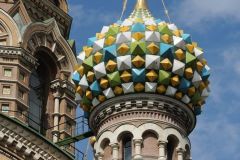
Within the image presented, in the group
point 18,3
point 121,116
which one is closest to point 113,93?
point 121,116

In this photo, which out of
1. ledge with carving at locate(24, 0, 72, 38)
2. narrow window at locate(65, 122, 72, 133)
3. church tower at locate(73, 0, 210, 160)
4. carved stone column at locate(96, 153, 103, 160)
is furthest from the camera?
ledge with carving at locate(24, 0, 72, 38)

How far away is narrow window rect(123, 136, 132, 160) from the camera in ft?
81.9

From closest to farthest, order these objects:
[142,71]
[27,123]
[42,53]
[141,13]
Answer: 1. [142,71]
2. [141,13]
3. [27,123]
4. [42,53]

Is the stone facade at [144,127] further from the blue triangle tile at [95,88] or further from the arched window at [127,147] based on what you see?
the blue triangle tile at [95,88]

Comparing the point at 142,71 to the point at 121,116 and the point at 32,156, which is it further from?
the point at 32,156

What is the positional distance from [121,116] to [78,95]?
1.50 m

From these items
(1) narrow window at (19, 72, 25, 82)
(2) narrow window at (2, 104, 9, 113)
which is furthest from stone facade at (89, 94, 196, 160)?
(1) narrow window at (19, 72, 25, 82)

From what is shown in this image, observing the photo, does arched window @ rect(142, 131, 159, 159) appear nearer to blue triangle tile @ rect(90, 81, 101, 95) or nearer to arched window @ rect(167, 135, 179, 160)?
arched window @ rect(167, 135, 179, 160)

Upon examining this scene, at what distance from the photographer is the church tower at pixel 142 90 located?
2495 centimetres

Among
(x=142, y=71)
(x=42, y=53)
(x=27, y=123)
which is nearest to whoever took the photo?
(x=142, y=71)

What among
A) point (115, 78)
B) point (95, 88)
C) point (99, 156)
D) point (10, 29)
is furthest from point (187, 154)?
point (10, 29)

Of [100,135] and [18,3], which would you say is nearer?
[100,135]

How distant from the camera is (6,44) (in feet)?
102

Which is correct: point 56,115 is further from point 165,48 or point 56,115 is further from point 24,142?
point 165,48
